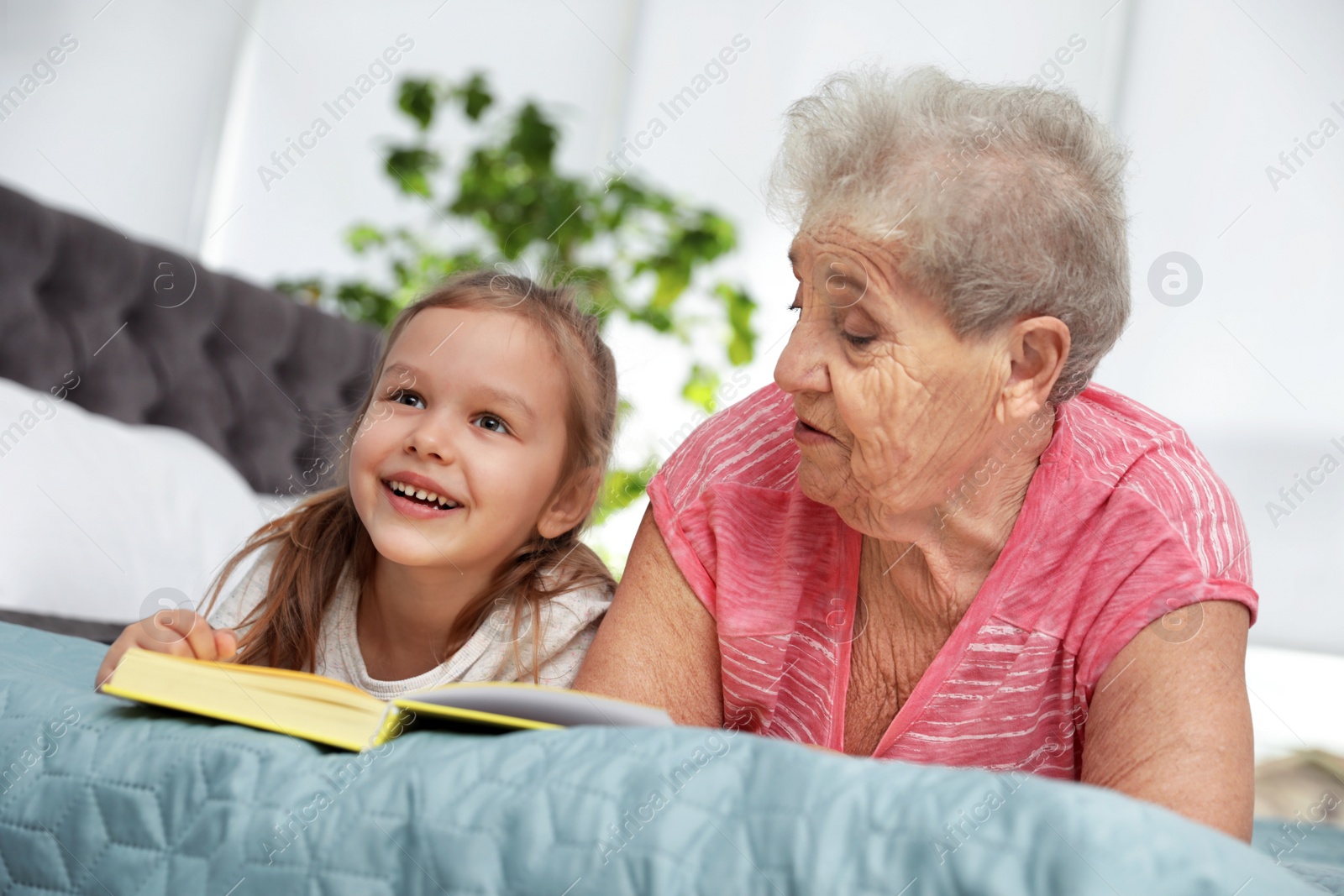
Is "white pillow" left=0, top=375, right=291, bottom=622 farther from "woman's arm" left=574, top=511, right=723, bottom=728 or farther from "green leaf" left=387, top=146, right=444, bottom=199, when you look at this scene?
"green leaf" left=387, top=146, right=444, bottom=199

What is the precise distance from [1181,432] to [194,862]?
1.00 meters

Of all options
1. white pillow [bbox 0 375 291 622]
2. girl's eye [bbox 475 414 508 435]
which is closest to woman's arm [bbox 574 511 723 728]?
girl's eye [bbox 475 414 508 435]

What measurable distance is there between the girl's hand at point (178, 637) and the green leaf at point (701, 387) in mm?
2165

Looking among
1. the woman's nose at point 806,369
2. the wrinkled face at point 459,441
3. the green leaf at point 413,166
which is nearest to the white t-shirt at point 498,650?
the wrinkled face at point 459,441

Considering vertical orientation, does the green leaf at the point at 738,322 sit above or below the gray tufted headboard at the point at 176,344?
above

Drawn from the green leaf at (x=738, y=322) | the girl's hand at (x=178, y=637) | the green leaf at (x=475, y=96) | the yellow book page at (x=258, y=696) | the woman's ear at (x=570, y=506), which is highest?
the green leaf at (x=475, y=96)

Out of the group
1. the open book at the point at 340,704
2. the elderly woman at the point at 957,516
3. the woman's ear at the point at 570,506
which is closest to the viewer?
the open book at the point at 340,704

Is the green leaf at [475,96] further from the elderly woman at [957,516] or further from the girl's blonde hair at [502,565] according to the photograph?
the elderly woman at [957,516]

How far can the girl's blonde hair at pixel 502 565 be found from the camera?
1402 mm

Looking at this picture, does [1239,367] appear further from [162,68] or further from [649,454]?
[162,68]

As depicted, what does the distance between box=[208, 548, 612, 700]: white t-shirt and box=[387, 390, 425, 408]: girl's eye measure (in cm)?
28

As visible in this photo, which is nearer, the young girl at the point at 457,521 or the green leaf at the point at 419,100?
the young girl at the point at 457,521

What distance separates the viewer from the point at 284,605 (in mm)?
1412

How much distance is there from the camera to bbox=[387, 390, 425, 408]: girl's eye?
137 cm
